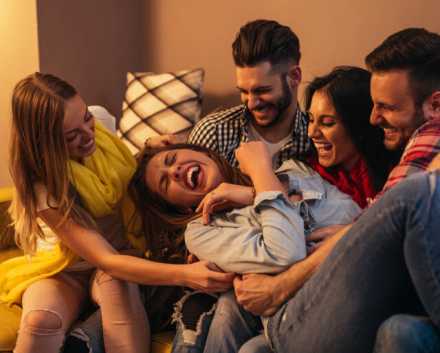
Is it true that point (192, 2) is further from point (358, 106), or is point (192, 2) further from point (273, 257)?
point (273, 257)

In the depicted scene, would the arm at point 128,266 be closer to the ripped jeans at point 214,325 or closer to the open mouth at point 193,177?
the ripped jeans at point 214,325

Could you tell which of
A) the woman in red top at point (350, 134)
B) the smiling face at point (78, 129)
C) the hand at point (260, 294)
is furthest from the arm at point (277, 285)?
the smiling face at point (78, 129)

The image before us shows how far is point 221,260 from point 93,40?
1736 mm

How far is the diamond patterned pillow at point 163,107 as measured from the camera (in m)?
2.50

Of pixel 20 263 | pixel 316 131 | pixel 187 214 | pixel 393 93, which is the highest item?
pixel 393 93

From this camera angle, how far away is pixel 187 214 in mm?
1634

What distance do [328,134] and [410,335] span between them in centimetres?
75

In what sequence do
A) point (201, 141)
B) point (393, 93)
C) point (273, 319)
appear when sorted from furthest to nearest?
point (201, 141), point (393, 93), point (273, 319)

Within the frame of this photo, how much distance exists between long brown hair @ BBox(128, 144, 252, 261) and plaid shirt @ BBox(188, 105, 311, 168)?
0.24 meters

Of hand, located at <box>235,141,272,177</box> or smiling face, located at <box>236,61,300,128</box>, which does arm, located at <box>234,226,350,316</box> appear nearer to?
hand, located at <box>235,141,272,177</box>

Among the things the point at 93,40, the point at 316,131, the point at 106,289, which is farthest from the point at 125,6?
the point at 106,289

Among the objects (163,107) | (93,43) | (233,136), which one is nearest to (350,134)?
(233,136)

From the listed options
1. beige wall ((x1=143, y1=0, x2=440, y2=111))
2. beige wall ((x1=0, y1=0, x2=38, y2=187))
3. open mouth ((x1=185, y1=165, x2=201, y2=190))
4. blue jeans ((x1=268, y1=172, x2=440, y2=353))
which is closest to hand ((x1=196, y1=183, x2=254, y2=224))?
open mouth ((x1=185, y1=165, x2=201, y2=190))

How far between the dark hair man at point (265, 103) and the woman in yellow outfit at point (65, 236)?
443 millimetres
